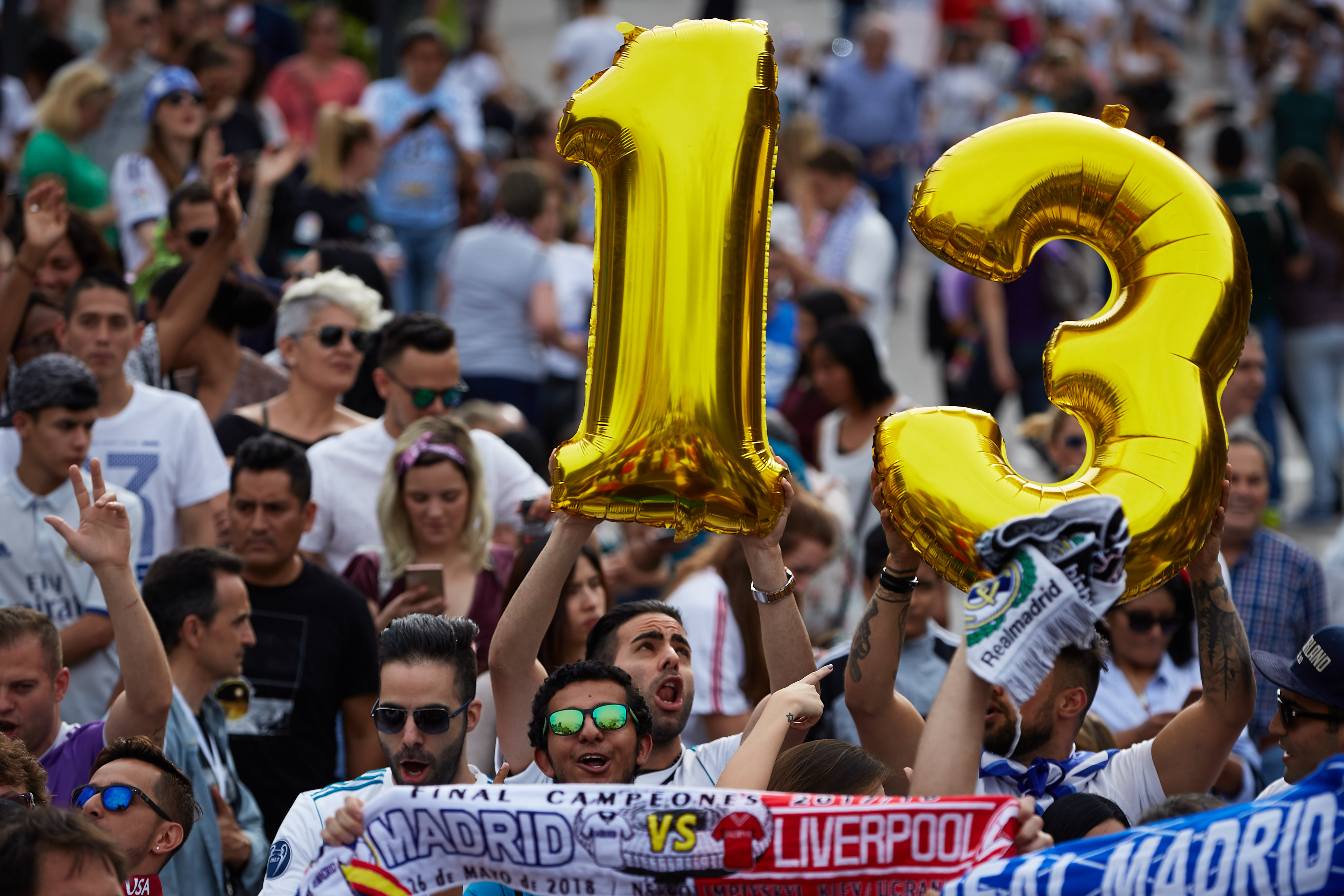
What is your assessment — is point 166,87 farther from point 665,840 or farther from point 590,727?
point 665,840

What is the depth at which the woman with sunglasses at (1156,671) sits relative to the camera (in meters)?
4.76

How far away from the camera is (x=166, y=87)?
25.0 feet

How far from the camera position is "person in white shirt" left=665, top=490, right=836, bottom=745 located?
497 cm

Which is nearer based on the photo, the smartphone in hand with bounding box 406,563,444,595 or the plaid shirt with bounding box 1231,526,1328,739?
the smartphone in hand with bounding box 406,563,444,595

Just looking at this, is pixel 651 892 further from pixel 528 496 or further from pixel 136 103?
pixel 136 103

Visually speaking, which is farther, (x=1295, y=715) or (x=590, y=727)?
(x=1295, y=715)

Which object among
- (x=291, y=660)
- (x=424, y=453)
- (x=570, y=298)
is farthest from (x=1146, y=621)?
(x=570, y=298)

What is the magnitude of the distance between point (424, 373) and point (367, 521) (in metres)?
0.54

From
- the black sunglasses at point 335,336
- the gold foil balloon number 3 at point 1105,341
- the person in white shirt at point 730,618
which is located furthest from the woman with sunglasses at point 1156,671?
the black sunglasses at point 335,336

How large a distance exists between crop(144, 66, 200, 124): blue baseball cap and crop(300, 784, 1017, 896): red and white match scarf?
18.3 ft

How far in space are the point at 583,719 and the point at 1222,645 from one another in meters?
1.44

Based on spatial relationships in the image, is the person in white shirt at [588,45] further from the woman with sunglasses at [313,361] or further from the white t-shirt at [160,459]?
the white t-shirt at [160,459]

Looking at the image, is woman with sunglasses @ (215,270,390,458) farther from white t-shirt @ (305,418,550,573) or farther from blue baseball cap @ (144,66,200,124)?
blue baseball cap @ (144,66,200,124)

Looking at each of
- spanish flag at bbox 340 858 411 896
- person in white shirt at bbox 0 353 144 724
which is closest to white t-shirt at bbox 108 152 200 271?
person in white shirt at bbox 0 353 144 724
